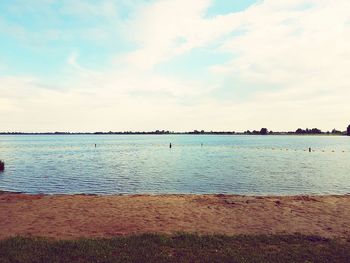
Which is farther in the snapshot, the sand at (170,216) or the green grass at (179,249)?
the sand at (170,216)

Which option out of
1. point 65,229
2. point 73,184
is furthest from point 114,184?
point 65,229

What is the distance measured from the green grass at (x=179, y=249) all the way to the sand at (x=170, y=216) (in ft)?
6.10

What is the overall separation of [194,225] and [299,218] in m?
6.56

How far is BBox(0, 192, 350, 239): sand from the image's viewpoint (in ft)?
51.8

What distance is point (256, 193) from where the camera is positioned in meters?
33.4

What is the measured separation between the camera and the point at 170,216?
63.1ft

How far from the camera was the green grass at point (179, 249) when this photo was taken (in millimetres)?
11047

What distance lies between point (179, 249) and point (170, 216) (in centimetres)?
716

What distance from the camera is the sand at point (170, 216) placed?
51.8ft

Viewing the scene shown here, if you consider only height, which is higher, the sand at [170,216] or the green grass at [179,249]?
the green grass at [179,249]

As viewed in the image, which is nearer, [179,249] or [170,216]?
[179,249]

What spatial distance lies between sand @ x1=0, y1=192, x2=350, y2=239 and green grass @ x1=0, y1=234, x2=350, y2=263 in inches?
73.2

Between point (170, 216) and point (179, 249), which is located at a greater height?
point (179, 249)

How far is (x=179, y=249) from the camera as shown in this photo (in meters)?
12.1
